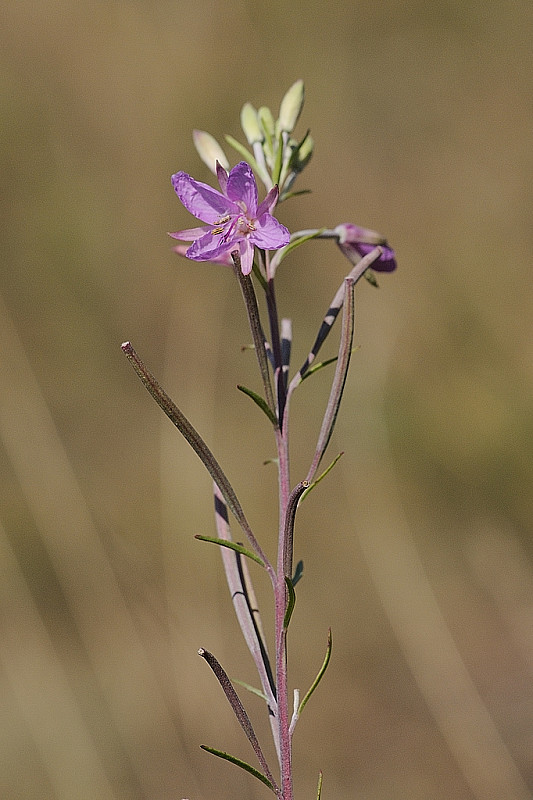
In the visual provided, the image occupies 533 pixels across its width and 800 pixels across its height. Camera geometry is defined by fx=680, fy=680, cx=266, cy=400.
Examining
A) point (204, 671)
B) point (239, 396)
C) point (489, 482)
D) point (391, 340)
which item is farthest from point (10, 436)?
point (489, 482)

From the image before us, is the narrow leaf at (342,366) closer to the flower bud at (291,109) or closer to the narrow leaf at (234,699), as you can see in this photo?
the narrow leaf at (234,699)

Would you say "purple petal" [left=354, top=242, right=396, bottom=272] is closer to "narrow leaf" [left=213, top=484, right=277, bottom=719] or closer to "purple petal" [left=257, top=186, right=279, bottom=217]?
"purple petal" [left=257, top=186, right=279, bottom=217]

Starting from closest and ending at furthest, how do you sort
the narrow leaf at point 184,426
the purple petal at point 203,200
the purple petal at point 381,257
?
the narrow leaf at point 184,426 → the purple petal at point 203,200 → the purple petal at point 381,257

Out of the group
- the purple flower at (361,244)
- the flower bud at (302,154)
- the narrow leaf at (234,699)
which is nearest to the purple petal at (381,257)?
the purple flower at (361,244)

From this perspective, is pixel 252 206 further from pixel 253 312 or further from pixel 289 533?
pixel 289 533

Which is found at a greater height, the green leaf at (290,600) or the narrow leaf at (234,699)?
the green leaf at (290,600)

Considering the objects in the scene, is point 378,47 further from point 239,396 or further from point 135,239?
point 239,396
